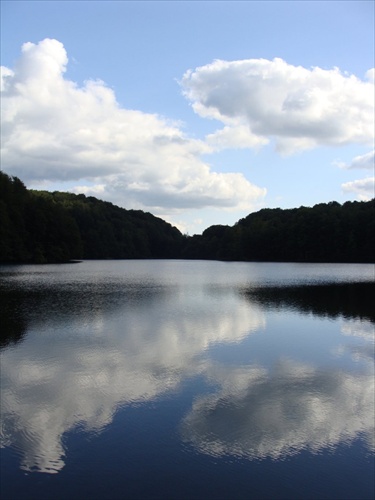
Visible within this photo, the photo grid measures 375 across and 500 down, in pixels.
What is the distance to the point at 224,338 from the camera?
17.7 m

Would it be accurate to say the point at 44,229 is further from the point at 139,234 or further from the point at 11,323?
the point at 139,234

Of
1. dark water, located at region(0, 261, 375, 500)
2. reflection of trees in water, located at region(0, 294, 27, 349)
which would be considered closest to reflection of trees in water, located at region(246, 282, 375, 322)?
dark water, located at region(0, 261, 375, 500)

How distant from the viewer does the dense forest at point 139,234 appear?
8694cm

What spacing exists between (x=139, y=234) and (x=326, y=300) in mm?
152459

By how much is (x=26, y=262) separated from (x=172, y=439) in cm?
8651

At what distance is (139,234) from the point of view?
181 m

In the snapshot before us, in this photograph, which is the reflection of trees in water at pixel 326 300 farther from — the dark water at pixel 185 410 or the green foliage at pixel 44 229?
the green foliage at pixel 44 229

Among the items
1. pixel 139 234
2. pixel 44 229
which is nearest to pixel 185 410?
pixel 44 229

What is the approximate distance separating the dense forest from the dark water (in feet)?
215

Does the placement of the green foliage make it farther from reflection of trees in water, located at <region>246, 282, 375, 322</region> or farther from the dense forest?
reflection of trees in water, located at <region>246, 282, 375, 322</region>

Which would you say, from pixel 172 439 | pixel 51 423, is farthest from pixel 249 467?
pixel 51 423

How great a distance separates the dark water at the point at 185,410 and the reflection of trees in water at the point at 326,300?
4647 mm

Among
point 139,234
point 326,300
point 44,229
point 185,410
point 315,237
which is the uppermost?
point 139,234

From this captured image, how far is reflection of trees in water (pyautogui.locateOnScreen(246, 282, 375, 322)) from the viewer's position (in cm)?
2528
